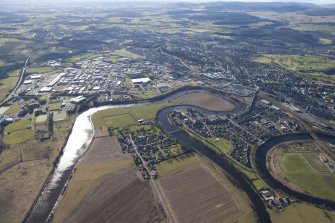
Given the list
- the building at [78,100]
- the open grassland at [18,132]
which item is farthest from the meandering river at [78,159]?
the open grassland at [18,132]

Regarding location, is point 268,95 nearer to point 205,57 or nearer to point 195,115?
point 195,115

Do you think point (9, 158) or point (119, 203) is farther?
point (9, 158)

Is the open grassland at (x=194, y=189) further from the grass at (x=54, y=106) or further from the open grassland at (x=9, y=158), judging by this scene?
the grass at (x=54, y=106)

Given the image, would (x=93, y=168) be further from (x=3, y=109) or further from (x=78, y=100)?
(x=3, y=109)

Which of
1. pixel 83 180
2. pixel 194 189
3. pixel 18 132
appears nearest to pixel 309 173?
pixel 194 189

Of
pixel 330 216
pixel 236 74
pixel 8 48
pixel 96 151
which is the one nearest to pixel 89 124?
pixel 96 151

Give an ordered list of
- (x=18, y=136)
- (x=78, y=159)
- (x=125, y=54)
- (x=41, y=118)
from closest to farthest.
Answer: (x=78, y=159)
(x=18, y=136)
(x=41, y=118)
(x=125, y=54)
